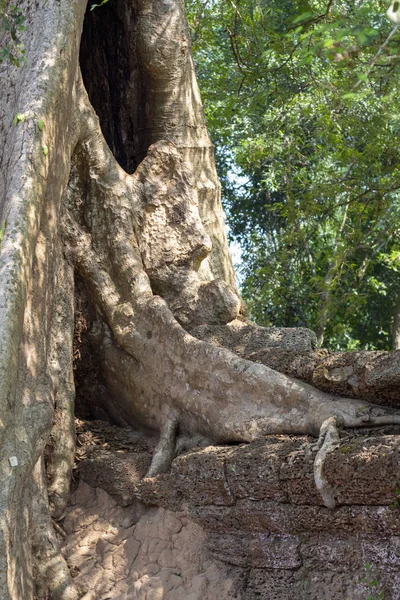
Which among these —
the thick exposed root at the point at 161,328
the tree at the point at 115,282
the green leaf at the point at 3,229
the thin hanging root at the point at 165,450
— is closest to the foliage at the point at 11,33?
the tree at the point at 115,282

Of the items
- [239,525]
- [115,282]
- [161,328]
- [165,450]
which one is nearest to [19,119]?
[115,282]

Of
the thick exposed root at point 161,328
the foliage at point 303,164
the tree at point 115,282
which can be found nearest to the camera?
the tree at point 115,282

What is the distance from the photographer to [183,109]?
7066 millimetres

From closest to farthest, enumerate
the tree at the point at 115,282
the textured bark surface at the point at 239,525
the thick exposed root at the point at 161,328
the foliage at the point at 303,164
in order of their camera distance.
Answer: the textured bark surface at the point at 239,525 → the tree at the point at 115,282 → the thick exposed root at the point at 161,328 → the foliage at the point at 303,164

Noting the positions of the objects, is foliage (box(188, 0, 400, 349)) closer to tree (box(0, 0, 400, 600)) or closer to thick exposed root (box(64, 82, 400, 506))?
tree (box(0, 0, 400, 600))

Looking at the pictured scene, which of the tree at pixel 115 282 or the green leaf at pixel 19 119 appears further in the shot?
the green leaf at pixel 19 119

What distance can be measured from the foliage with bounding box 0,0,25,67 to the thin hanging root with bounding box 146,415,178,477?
237 cm

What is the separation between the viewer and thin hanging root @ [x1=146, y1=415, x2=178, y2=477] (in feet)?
17.3

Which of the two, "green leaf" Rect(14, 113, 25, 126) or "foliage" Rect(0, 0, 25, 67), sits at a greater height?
"foliage" Rect(0, 0, 25, 67)

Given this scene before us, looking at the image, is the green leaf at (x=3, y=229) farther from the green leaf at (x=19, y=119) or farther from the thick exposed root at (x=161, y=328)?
the thick exposed root at (x=161, y=328)

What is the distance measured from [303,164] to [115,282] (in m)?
8.48

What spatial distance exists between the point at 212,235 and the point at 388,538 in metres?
3.35

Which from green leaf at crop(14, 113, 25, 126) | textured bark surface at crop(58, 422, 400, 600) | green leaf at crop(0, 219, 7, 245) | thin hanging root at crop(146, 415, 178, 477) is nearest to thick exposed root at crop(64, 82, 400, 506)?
thin hanging root at crop(146, 415, 178, 477)

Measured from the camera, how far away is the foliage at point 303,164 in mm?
9703
